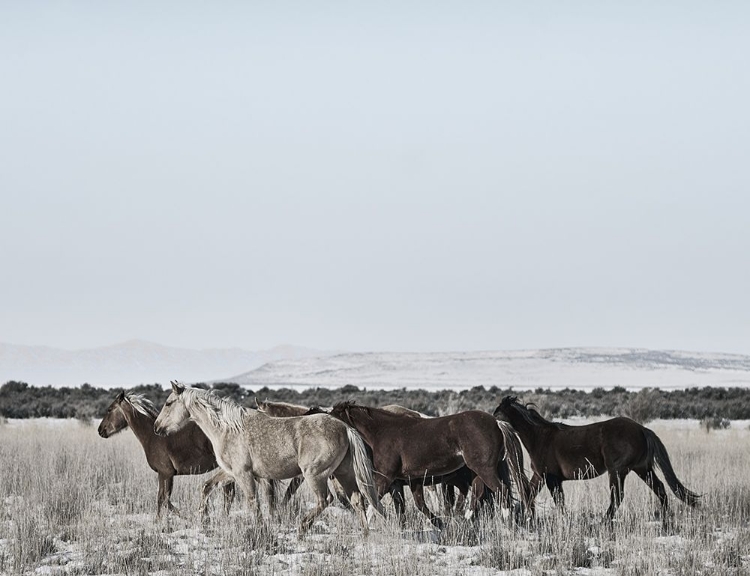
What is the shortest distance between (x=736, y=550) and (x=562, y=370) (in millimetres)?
101757

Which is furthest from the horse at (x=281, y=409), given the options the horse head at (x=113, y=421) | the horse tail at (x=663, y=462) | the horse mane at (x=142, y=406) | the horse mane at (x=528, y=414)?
the horse tail at (x=663, y=462)

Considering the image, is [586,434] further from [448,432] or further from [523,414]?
[448,432]

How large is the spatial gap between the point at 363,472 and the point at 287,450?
79 cm

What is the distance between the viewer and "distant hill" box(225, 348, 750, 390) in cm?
9881

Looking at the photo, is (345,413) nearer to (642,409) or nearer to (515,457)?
(515,457)

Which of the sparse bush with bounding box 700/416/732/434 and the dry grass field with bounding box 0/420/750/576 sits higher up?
the dry grass field with bounding box 0/420/750/576

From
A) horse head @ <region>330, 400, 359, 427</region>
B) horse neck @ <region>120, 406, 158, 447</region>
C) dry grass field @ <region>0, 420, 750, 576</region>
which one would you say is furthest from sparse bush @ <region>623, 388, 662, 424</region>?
horse neck @ <region>120, 406, 158, 447</region>

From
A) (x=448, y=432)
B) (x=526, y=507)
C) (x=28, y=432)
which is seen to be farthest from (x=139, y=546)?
(x=28, y=432)

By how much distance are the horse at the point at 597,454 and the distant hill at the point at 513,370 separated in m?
82.2

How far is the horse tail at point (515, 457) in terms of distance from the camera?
31.5 feet

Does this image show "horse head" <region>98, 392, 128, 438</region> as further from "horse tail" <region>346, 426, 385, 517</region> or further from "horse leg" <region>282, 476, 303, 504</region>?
"horse tail" <region>346, 426, 385, 517</region>

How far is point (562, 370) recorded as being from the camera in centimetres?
10800

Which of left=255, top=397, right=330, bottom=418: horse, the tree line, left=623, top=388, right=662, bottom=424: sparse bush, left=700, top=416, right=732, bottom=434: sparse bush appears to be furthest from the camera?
the tree line

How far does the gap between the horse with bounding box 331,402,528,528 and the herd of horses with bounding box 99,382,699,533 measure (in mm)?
10
